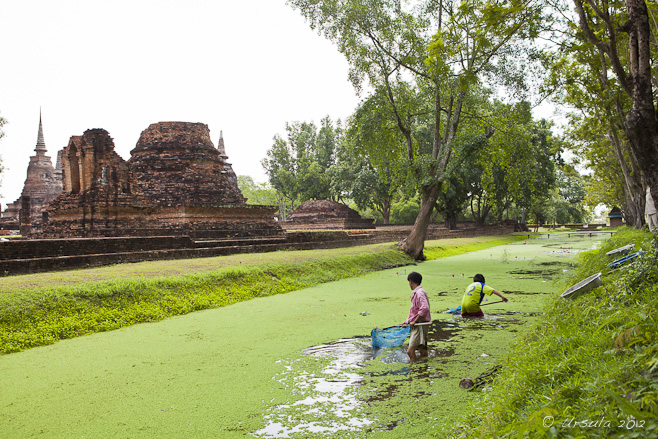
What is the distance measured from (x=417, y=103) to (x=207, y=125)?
8.13 meters

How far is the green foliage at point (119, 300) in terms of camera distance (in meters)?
5.50

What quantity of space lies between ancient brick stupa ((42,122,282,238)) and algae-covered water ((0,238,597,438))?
8237mm

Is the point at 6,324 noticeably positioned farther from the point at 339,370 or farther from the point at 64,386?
the point at 339,370

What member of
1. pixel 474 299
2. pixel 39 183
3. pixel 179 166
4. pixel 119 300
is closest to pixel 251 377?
pixel 119 300

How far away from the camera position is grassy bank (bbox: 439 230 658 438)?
1.89 metres

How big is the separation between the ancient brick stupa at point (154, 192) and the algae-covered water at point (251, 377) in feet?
27.0

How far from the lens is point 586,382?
2.31 meters

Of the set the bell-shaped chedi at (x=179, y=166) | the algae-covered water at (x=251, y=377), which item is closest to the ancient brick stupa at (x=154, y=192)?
the bell-shaped chedi at (x=179, y=166)

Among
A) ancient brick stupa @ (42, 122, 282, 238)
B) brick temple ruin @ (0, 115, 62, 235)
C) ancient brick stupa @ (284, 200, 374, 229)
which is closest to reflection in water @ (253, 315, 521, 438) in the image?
ancient brick stupa @ (42, 122, 282, 238)

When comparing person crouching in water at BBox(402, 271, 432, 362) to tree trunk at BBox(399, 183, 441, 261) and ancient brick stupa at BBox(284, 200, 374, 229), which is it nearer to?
tree trunk at BBox(399, 183, 441, 261)

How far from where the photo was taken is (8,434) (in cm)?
312

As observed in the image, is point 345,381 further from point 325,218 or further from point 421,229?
point 325,218

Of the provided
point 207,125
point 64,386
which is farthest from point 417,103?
point 64,386

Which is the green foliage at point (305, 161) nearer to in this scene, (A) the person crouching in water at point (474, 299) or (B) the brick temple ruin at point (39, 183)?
(B) the brick temple ruin at point (39, 183)
